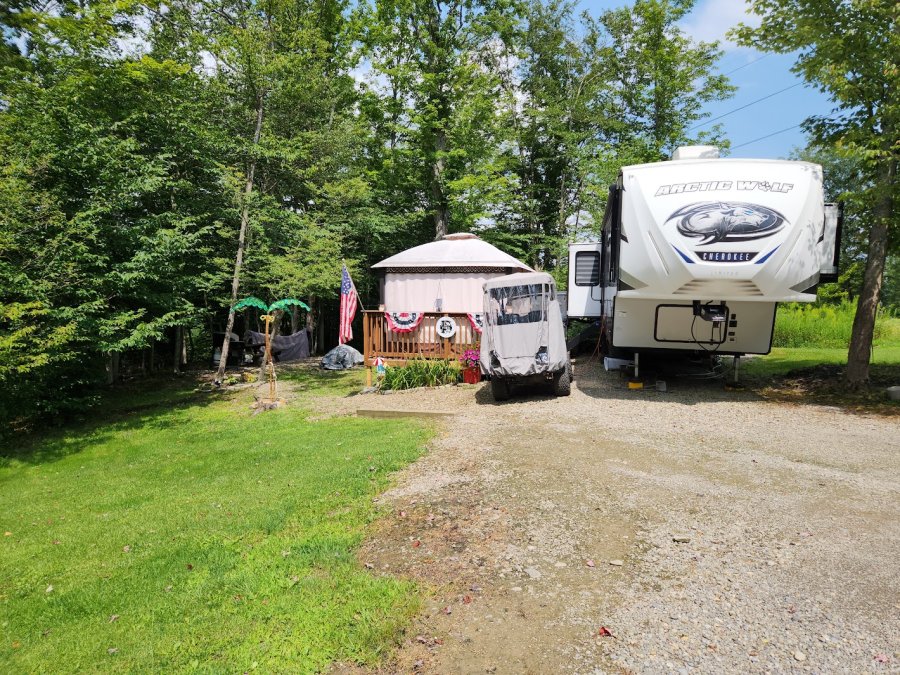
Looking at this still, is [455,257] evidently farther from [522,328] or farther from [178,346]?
[178,346]

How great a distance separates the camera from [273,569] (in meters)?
3.50

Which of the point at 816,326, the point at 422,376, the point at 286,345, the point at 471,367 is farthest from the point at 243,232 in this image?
the point at 816,326

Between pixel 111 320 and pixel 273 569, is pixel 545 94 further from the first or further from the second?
pixel 273 569

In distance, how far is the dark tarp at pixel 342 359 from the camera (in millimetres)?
16969

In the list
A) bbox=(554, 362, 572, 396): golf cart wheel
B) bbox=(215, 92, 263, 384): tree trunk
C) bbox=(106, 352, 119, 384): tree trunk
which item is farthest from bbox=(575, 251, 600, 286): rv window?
bbox=(106, 352, 119, 384): tree trunk

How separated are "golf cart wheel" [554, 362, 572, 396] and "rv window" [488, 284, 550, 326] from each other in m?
1.06

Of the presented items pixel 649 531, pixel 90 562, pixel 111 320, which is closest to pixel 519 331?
pixel 649 531

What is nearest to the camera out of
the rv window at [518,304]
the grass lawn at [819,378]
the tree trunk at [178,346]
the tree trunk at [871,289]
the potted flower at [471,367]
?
the grass lawn at [819,378]

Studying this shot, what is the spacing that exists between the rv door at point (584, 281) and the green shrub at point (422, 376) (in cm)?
322

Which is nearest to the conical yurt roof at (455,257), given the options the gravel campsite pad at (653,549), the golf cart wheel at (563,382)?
the golf cart wheel at (563,382)

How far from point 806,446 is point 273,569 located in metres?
6.01

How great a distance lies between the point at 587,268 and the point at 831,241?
460cm

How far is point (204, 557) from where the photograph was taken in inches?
152

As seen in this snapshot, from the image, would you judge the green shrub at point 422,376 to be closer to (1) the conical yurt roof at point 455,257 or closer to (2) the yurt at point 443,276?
(2) the yurt at point 443,276
